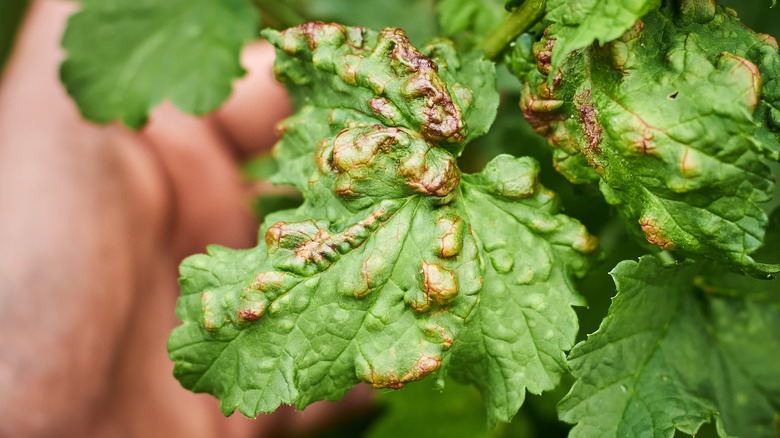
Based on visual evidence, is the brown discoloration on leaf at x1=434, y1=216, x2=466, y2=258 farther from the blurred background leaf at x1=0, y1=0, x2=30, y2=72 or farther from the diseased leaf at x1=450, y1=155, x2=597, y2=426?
the blurred background leaf at x1=0, y1=0, x2=30, y2=72

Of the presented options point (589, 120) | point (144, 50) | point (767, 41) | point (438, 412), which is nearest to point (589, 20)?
point (589, 120)

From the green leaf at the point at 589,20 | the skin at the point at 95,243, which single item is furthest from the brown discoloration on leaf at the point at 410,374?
the skin at the point at 95,243

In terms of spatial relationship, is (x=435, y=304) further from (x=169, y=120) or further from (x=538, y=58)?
(x=169, y=120)

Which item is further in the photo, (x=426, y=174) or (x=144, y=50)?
(x=144, y=50)

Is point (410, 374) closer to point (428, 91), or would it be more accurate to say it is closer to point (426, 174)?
point (426, 174)

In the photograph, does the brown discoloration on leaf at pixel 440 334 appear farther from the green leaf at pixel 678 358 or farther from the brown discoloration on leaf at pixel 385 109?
the brown discoloration on leaf at pixel 385 109

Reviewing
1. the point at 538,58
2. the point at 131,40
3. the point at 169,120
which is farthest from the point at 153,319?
the point at 538,58

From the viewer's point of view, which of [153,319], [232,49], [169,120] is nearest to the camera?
[232,49]
